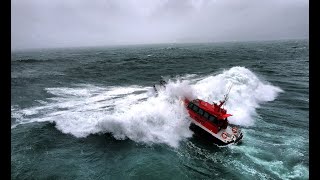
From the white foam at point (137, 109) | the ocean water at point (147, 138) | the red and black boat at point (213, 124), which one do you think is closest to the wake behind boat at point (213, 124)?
the red and black boat at point (213, 124)

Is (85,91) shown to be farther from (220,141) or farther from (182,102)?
(220,141)

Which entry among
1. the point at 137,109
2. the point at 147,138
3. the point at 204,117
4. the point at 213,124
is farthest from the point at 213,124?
the point at 137,109

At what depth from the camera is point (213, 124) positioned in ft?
83.6

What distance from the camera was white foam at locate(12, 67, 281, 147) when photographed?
2591cm

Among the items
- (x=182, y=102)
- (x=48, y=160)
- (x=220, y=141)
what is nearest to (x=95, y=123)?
(x=48, y=160)

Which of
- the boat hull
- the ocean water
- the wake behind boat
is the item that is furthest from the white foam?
the wake behind boat

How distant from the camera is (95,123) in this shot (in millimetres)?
27016

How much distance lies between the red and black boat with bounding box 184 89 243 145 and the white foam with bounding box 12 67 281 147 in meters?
1.17

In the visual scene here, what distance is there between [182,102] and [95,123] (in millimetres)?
10458

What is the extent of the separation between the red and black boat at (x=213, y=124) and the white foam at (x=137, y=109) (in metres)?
1.17

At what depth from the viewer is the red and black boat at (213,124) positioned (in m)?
24.4

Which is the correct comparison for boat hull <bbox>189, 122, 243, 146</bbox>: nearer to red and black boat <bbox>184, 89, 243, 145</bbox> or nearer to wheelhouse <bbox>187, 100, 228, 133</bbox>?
red and black boat <bbox>184, 89, 243, 145</bbox>

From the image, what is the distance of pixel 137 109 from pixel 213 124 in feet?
29.7

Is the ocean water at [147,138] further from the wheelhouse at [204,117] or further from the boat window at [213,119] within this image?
the boat window at [213,119]
